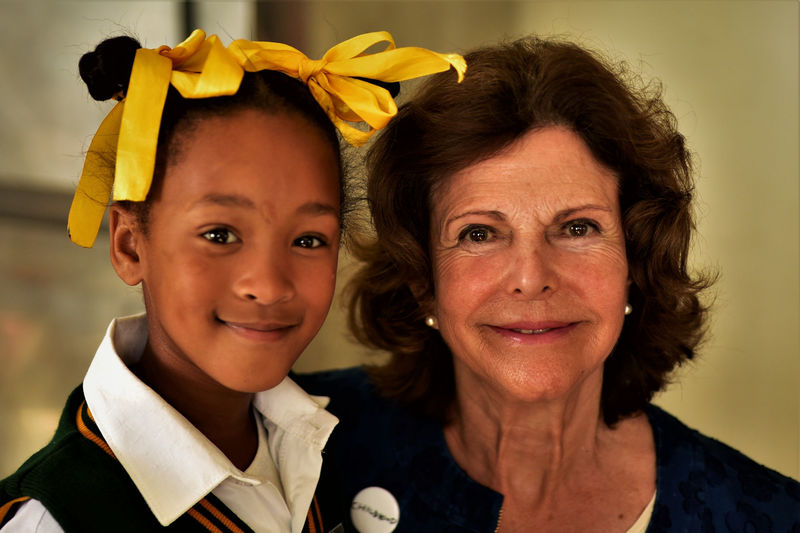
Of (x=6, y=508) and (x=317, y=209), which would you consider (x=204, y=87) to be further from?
(x=6, y=508)

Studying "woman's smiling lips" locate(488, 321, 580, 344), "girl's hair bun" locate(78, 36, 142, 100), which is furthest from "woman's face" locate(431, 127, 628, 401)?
"girl's hair bun" locate(78, 36, 142, 100)

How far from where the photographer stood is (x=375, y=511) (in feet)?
6.52

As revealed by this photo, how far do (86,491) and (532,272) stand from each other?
1014 mm

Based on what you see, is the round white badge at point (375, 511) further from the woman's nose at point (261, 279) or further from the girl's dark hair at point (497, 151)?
the woman's nose at point (261, 279)

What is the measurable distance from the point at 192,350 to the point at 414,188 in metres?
0.76

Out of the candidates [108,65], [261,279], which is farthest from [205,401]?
[108,65]

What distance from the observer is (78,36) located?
2865 mm

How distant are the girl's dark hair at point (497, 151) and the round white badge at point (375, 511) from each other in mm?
301

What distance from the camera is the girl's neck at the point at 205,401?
1646 millimetres

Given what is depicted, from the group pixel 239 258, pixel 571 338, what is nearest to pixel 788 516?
pixel 571 338

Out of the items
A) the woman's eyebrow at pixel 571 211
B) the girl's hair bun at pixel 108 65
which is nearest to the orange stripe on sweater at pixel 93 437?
the girl's hair bun at pixel 108 65

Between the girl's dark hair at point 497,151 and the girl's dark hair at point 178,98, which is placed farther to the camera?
the girl's dark hair at point 497,151

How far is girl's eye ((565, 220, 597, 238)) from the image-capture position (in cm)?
185

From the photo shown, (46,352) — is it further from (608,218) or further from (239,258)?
(608,218)
